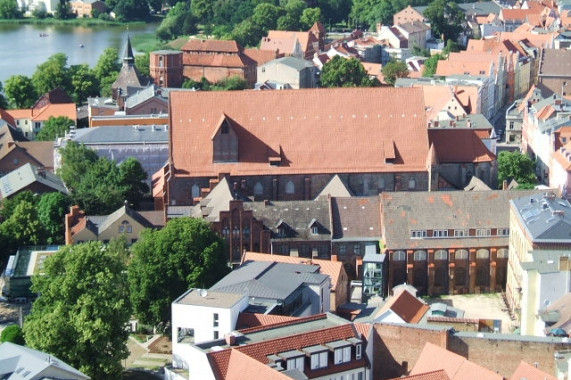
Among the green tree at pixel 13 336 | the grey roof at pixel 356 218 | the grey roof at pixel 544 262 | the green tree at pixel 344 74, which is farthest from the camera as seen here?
the green tree at pixel 344 74

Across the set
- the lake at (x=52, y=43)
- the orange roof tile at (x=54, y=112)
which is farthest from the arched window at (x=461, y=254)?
the lake at (x=52, y=43)

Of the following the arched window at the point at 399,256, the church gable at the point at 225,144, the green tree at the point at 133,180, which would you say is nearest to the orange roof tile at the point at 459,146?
the arched window at the point at 399,256

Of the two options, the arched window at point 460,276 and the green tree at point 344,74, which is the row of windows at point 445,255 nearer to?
the arched window at point 460,276

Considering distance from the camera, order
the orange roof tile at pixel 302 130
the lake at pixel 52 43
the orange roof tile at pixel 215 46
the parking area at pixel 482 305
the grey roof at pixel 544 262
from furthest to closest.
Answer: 1. the lake at pixel 52 43
2. the orange roof tile at pixel 215 46
3. the orange roof tile at pixel 302 130
4. the parking area at pixel 482 305
5. the grey roof at pixel 544 262

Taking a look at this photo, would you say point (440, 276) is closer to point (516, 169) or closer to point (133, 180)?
point (516, 169)

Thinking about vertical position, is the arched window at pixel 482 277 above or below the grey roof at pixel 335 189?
below

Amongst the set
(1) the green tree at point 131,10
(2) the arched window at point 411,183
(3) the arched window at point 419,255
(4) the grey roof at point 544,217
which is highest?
(4) the grey roof at point 544,217

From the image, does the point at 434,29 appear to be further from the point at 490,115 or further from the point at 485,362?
the point at 485,362

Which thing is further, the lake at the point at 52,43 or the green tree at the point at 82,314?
the lake at the point at 52,43

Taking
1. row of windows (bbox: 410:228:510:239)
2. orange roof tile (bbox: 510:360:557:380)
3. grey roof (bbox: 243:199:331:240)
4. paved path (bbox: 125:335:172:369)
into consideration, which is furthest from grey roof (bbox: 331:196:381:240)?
orange roof tile (bbox: 510:360:557:380)
